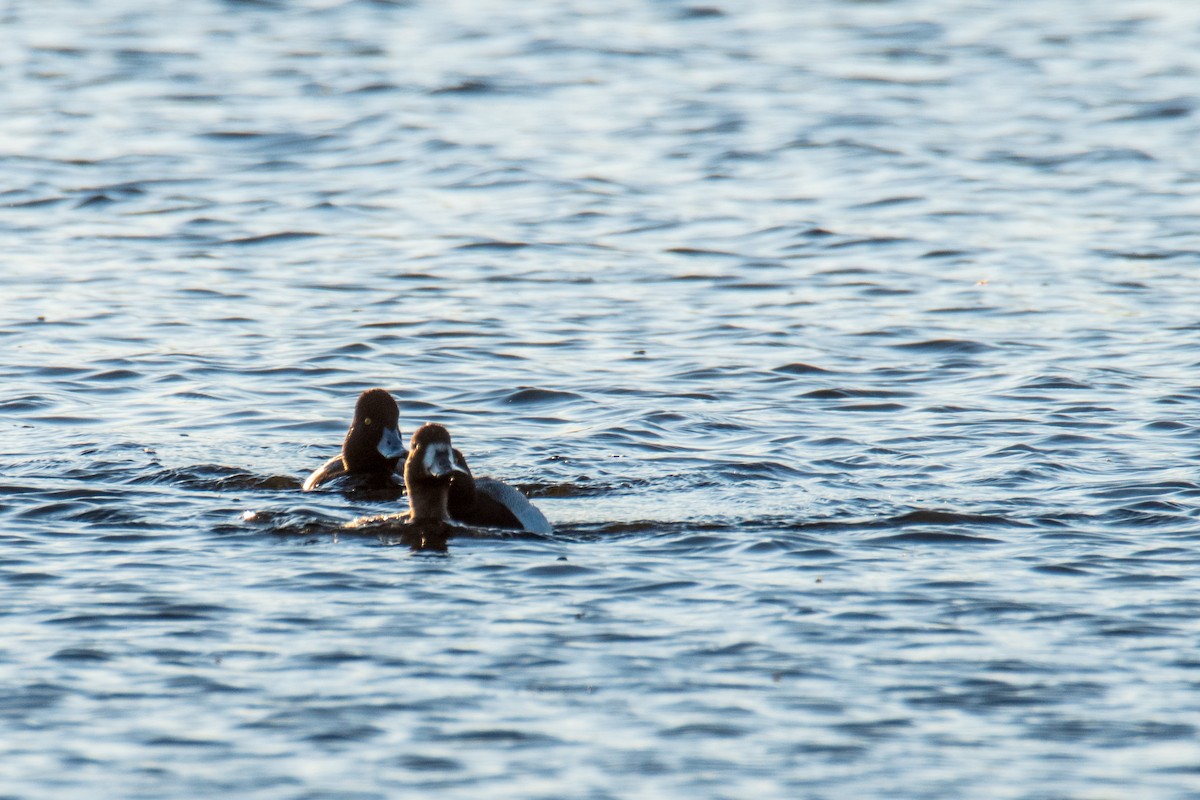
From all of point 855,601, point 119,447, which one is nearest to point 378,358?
point 119,447

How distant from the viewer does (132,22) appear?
3122 cm

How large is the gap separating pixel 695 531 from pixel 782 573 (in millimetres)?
870

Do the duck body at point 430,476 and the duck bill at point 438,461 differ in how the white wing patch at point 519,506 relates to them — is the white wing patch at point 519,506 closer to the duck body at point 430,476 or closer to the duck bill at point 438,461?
the duck body at point 430,476

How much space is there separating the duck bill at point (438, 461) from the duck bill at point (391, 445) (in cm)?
152

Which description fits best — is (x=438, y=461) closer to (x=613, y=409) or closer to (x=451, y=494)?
(x=451, y=494)

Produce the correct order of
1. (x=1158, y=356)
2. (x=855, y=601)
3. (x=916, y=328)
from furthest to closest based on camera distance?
(x=916, y=328) < (x=1158, y=356) < (x=855, y=601)

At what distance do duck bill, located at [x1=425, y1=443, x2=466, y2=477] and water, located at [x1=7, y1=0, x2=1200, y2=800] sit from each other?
433 millimetres

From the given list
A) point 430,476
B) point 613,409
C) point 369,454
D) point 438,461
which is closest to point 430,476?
point 430,476

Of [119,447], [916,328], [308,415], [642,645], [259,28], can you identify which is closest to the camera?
[642,645]

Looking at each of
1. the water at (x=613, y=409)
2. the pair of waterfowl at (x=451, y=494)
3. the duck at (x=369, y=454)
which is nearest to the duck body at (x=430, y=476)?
the pair of waterfowl at (x=451, y=494)

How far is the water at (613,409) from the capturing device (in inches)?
316

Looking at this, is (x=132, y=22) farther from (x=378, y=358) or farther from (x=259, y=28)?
(x=378, y=358)

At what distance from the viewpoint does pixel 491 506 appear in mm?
10875

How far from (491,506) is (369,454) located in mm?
1555
